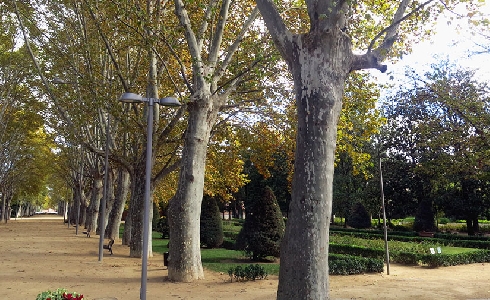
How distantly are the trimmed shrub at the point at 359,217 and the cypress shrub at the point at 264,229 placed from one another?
27.3 meters

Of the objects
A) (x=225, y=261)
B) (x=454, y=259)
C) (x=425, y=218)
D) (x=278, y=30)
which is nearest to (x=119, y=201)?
(x=225, y=261)

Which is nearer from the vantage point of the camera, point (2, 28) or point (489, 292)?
point (489, 292)

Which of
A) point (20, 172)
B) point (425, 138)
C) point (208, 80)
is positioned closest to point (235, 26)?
point (208, 80)

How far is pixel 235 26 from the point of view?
15953mm

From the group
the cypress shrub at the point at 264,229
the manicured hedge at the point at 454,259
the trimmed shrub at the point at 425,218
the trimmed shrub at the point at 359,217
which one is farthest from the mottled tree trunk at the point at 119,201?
the trimmed shrub at the point at 359,217

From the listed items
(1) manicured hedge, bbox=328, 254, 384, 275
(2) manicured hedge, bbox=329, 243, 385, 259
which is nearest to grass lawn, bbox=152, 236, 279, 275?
(1) manicured hedge, bbox=328, 254, 384, 275

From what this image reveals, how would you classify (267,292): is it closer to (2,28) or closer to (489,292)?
(489,292)

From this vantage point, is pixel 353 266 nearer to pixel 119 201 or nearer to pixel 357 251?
pixel 357 251

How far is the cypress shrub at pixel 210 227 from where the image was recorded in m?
23.0

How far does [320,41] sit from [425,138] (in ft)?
25.3

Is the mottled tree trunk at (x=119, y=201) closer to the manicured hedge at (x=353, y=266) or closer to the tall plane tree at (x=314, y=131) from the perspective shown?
the manicured hedge at (x=353, y=266)

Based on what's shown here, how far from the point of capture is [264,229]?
16922 millimetres

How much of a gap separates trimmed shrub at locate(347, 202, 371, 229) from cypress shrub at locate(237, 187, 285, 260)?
27.3 meters

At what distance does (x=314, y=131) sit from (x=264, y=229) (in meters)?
10.7
